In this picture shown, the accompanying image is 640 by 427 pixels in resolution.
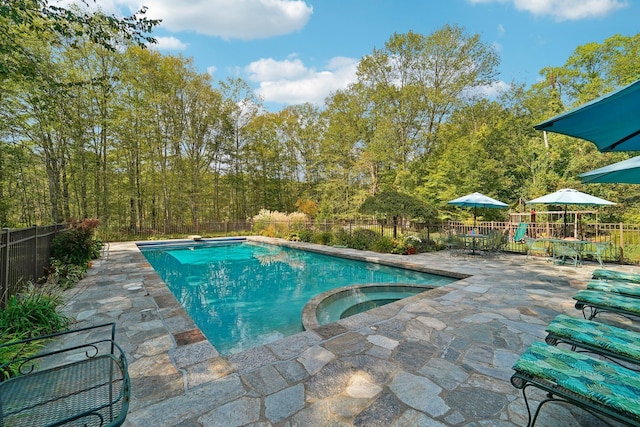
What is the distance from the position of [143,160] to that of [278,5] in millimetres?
13241

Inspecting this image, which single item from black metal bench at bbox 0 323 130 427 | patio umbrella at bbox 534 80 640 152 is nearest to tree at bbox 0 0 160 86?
black metal bench at bbox 0 323 130 427

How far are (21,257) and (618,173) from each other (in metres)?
7.57

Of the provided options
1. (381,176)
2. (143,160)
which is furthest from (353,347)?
(143,160)

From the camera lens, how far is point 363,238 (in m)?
10.7

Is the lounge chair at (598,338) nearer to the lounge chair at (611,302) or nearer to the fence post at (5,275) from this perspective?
the lounge chair at (611,302)

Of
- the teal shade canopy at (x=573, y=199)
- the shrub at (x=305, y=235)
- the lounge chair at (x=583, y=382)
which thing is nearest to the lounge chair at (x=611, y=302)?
the lounge chair at (x=583, y=382)

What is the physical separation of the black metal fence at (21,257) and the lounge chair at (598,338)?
5.52m

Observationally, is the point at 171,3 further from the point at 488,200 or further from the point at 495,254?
the point at 495,254

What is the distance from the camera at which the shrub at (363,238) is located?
10.3 metres

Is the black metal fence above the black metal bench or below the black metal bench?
above

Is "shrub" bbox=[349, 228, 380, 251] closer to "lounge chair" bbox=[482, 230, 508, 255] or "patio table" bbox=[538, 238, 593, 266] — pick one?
"lounge chair" bbox=[482, 230, 508, 255]

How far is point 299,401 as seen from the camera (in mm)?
1893

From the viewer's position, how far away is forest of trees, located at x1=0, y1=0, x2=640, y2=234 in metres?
12.8

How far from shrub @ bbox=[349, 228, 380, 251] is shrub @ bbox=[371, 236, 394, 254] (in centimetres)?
34
